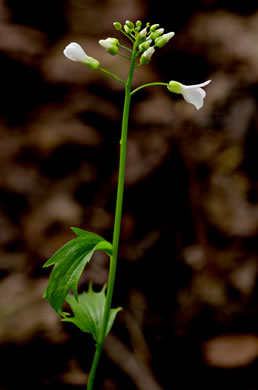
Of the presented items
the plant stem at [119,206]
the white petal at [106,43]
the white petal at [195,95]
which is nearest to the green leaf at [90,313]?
the plant stem at [119,206]

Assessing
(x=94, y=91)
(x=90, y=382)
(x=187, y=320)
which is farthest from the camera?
(x=94, y=91)

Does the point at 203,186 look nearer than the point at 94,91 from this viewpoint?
Yes

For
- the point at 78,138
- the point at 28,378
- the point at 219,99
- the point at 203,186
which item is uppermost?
the point at 219,99

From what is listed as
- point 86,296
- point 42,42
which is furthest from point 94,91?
point 86,296

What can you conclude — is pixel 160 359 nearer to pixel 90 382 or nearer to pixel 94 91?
pixel 90 382

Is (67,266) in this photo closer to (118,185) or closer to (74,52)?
(118,185)

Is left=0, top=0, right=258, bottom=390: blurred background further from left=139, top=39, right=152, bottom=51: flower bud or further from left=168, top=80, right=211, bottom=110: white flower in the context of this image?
left=139, top=39, right=152, bottom=51: flower bud

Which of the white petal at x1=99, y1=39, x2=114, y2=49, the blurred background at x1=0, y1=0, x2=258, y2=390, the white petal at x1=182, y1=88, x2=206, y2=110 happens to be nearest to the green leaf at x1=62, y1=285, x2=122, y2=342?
the blurred background at x1=0, y1=0, x2=258, y2=390

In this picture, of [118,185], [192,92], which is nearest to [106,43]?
[192,92]
